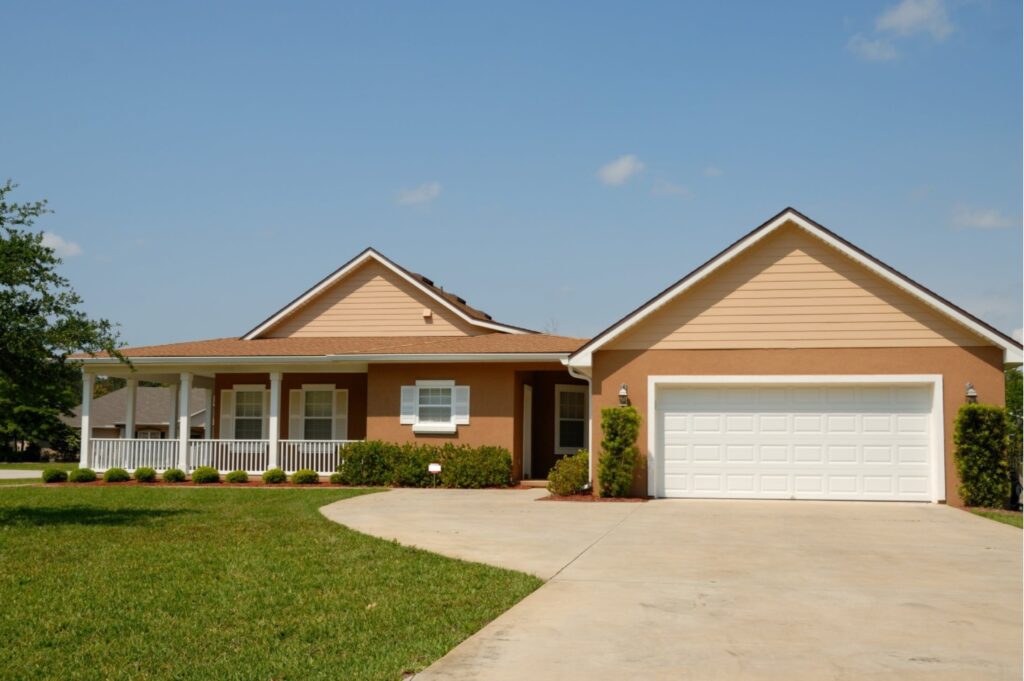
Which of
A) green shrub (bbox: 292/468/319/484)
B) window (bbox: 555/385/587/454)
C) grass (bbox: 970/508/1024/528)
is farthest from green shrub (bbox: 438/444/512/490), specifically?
grass (bbox: 970/508/1024/528)

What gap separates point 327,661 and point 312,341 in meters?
20.6

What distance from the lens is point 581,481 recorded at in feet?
64.5

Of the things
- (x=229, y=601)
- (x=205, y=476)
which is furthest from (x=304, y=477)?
(x=229, y=601)

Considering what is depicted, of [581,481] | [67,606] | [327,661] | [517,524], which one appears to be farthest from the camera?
[581,481]

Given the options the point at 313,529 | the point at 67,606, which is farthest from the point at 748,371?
the point at 67,606

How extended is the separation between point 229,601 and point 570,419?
17656mm

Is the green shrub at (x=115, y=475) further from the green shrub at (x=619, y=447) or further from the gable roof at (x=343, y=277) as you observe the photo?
the green shrub at (x=619, y=447)

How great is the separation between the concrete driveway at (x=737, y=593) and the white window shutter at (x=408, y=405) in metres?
7.29

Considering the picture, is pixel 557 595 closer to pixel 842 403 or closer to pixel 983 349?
pixel 842 403

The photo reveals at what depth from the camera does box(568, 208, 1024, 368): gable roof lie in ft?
58.5

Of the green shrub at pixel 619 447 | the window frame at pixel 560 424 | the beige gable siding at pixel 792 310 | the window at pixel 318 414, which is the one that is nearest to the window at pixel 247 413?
the window at pixel 318 414

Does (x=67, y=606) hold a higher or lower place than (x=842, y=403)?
lower

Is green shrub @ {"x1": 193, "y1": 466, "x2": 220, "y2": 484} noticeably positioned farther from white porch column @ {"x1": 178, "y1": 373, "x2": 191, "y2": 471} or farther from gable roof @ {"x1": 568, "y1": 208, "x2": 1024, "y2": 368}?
gable roof @ {"x1": 568, "y1": 208, "x2": 1024, "y2": 368}

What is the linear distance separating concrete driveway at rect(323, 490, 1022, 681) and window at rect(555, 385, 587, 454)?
29.7 feet
